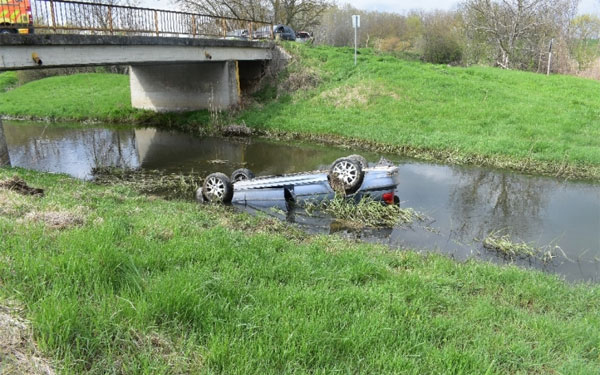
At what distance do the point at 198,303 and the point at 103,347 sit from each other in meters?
0.87

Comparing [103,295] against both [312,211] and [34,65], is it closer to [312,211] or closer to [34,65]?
[312,211]

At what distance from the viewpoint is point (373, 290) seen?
498cm

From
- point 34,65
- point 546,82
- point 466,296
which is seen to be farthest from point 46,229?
point 546,82

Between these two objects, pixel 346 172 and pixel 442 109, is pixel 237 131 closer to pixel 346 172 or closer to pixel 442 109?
pixel 442 109

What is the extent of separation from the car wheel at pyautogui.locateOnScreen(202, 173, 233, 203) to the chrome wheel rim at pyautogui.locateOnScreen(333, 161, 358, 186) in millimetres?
2675

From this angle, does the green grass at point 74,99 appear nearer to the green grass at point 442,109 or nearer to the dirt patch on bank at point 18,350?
the green grass at point 442,109

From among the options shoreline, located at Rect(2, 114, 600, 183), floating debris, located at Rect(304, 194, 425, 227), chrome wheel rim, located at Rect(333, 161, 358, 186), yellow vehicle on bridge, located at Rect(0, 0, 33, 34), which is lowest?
floating debris, located at Rect(304, 194, 425, 227)

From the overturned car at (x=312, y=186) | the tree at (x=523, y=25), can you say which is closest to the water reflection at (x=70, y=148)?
the overturned car at (x=312, y=186)

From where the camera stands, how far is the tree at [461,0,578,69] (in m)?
33.0

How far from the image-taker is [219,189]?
1066 cm

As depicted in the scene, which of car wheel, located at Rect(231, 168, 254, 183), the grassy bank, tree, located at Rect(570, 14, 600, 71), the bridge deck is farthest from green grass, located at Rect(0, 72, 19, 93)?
tree, located at Rect(570, 14, 600, 71)

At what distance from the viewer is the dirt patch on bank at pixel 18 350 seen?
2795mm

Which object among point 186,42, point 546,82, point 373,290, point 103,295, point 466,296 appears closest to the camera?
point 103,295

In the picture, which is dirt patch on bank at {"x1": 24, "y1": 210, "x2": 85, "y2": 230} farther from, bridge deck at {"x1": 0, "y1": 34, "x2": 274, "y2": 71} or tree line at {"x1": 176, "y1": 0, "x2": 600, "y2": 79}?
tree line at {"x1": 176, "y1": 0, "x2": 600, "y2": 79}
